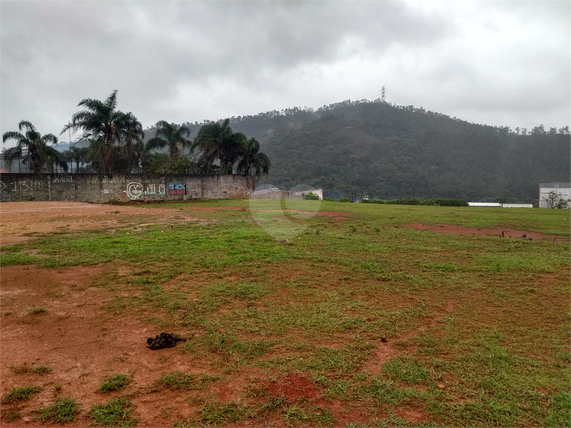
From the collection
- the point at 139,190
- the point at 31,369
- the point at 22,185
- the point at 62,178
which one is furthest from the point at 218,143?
the point at 31,369

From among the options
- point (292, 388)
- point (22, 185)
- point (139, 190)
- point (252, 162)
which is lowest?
point (292, 388)

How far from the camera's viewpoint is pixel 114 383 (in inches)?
108

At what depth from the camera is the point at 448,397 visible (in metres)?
2.61

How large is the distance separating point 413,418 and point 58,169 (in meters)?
61.7

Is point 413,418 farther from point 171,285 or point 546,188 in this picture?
point 546,188

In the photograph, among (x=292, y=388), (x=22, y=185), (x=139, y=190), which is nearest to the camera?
(x=292, y=388)

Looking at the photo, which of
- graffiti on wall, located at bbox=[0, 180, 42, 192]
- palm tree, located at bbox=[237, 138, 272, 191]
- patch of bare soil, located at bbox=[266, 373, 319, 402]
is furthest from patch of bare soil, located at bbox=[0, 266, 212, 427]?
palm tree, located at bbox=[237, 138, 272, 191]

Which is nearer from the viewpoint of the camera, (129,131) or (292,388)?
(292,388)

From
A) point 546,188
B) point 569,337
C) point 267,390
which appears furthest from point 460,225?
point 546,188

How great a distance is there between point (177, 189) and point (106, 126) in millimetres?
8085

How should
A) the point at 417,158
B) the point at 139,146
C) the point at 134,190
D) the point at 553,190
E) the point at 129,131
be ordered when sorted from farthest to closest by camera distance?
1. the point at 417,158
2. the point at 553,190
3. the point at 139,146
4. the point at 129,131
5. the point at 134,190

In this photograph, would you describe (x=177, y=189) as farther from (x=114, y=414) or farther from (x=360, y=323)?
(x=114, y=414)

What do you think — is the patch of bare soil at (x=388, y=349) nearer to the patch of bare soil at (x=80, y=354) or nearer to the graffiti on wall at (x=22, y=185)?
the patch of bare soil at (x=80, y=354)

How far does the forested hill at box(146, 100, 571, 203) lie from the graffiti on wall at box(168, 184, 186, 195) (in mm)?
26252
